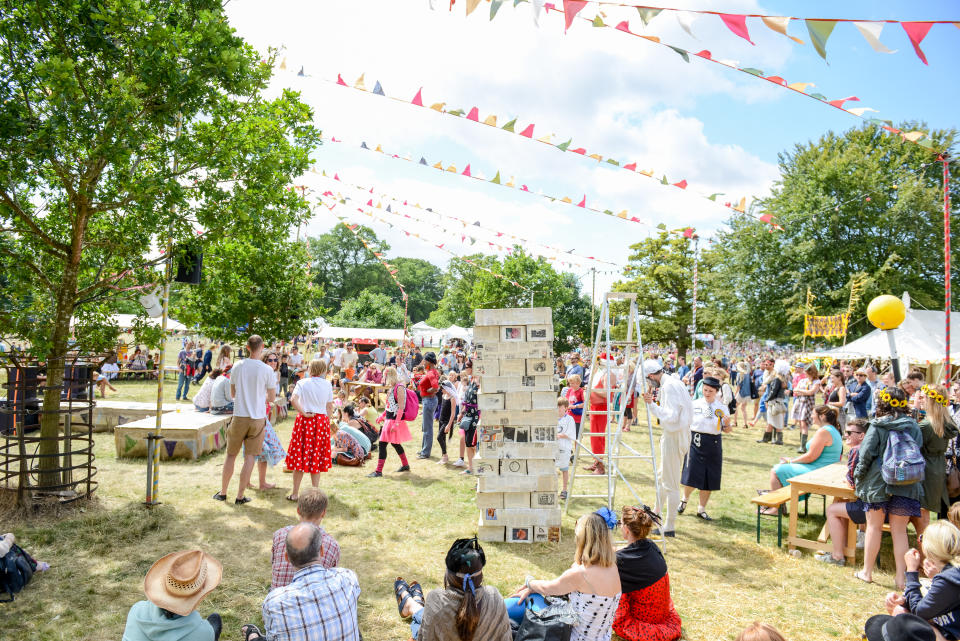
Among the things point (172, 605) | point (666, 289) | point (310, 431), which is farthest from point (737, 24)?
point (666, 289)

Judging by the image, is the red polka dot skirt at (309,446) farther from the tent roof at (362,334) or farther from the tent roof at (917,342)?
the tent roof at (362,334)

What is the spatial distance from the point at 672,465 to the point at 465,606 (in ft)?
13.3

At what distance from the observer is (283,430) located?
12.1 meters

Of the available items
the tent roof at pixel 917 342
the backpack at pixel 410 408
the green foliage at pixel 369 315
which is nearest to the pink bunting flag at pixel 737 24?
the backpack at pixel 410 408

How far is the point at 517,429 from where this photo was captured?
5918 mm

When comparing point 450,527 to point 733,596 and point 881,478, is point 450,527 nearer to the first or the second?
point 733,596

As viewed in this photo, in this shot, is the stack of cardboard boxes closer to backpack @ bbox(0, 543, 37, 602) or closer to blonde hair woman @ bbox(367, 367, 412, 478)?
blonde hair woman @ bbox(367, 367, 412, 478)

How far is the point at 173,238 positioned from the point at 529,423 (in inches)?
183

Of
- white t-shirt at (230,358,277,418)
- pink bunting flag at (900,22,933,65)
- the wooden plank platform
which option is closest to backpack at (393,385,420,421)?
white t-shirt at (230,358,277,418)

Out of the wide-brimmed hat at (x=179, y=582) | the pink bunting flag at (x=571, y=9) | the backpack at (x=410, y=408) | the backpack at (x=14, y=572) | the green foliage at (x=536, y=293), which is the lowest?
the backpack at (x=14, y=572)

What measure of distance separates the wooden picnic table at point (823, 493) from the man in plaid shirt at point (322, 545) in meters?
4.83

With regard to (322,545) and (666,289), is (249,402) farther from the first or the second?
(666,289)

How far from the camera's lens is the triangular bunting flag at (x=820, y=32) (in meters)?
3.58

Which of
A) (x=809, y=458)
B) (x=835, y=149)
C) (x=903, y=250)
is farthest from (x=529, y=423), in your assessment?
(x=835, y=149)
